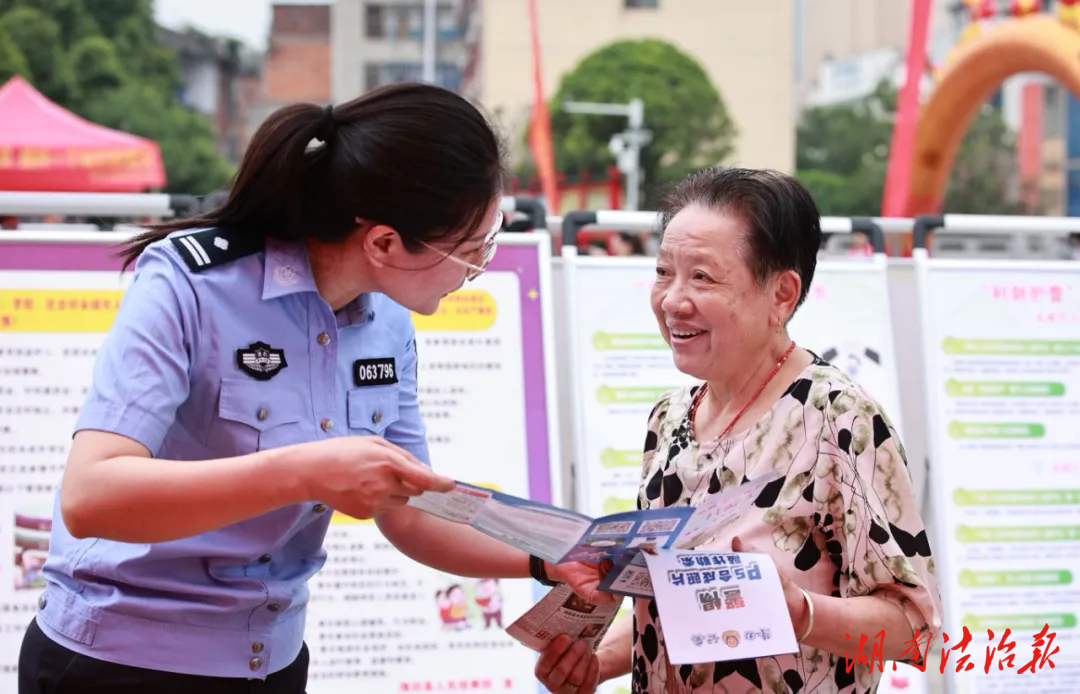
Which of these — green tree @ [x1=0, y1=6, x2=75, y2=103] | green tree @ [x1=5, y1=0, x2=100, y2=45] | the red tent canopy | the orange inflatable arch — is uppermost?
green tree @ [x1=5, y1=0, x2=100, y2=45]

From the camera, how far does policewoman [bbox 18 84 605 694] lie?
156 cm

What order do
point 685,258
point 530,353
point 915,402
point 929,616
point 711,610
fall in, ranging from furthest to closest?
point 915,402 → point 530,353 → point 685,258 → point 929,616 → point 711,610

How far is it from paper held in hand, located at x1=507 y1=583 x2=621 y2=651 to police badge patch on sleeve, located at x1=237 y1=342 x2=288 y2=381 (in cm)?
55

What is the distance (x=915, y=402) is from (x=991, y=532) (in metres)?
0.52

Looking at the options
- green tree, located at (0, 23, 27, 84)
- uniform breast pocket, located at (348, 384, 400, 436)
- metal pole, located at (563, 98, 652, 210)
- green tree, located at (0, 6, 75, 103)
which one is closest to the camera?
uniform breast pocket, located at (348, 384, 400, 436)

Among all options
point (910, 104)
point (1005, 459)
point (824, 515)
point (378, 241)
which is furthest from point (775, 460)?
point (910, 104)

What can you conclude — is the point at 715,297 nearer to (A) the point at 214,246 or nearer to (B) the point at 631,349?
(A) the point at 214,246

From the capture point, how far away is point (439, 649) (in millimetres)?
3350

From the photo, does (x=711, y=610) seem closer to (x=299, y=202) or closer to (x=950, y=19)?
(x=299, y=202)

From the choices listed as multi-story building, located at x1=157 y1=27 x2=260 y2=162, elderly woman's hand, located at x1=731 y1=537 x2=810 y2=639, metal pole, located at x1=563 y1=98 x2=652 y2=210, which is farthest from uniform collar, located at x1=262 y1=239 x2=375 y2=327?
multi-story building, located at x1=157 y1=27 x2=260 y2=162

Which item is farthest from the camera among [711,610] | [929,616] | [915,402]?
[915,402]

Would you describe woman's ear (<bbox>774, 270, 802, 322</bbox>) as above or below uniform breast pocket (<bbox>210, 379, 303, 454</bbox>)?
above

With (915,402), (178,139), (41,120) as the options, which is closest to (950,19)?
(178,139)

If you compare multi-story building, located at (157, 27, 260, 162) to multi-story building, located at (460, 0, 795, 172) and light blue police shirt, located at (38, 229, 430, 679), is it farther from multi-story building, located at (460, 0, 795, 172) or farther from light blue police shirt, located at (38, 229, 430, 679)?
light blue police shirt, located at (38, 229, 430, 679)
